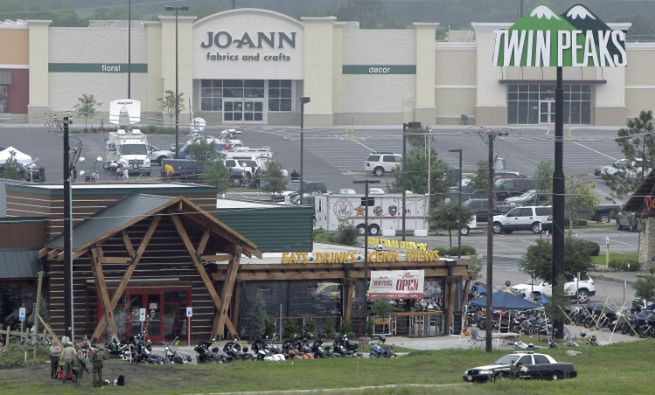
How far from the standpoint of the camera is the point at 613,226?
95.8 meters

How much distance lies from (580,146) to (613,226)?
99.6 ft

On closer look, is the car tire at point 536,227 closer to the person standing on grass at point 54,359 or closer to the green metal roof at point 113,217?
the green metal roof at point 113,217

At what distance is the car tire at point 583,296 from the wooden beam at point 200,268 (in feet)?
58.1

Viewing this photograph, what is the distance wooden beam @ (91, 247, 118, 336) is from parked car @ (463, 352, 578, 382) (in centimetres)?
1219

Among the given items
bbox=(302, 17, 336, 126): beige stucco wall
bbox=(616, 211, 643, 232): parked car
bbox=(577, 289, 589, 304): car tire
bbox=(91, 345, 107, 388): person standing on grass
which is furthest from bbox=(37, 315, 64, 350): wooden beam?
bbox=(302, 17, 336, 126): beige stucco wall

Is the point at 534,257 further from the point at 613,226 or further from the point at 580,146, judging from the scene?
Result: the point at 580,146

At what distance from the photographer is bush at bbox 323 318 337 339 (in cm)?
5347

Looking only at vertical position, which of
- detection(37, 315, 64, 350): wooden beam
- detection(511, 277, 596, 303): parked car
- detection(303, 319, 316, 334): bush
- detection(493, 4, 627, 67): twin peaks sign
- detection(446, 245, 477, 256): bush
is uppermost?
detection(493, 4, 627, 67): twin peaks sign

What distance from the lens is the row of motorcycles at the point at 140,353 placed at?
4466cm

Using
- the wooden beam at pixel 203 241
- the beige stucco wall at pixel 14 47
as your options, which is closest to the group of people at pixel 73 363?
the wooden beam at pixel 203 241

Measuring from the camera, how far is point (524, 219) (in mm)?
92062

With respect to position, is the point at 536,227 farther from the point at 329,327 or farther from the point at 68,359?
the point at 68,359

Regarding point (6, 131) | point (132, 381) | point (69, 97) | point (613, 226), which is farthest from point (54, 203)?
point (69, 97)

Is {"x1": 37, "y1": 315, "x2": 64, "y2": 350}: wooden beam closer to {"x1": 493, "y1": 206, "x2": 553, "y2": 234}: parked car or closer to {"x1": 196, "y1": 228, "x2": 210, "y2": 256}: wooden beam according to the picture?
{"x1": 196, "y1": 228, "x2": 210, "y2": 256}: wooden beam
